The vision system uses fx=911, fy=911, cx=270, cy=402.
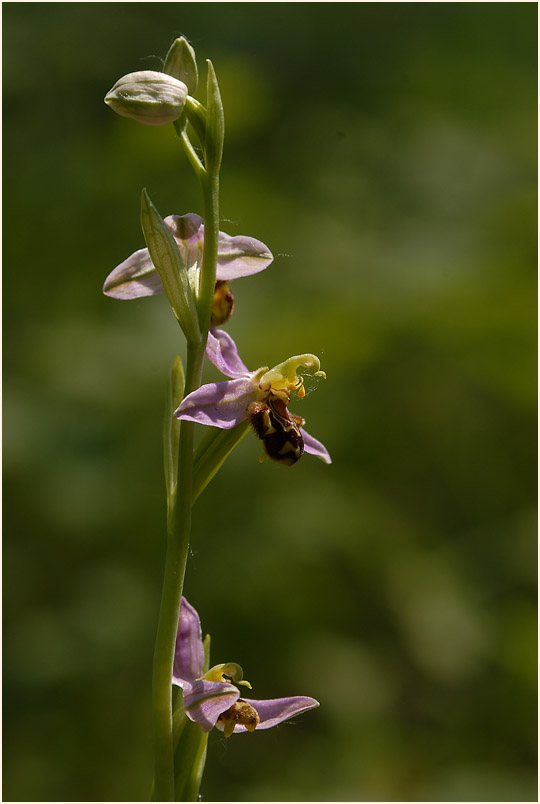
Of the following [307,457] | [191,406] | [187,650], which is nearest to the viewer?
[191,406]

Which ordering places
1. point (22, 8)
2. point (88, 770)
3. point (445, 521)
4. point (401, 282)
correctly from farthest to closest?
point (22, 8) < point (445, 521) < point (401, 282) < point (88, 770)

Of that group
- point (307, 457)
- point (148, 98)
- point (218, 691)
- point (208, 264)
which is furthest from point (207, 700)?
point (307, 457)

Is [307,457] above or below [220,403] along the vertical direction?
below

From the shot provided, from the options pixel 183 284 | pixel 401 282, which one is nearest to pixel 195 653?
pixel 183 284

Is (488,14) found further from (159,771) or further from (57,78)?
(159,771)

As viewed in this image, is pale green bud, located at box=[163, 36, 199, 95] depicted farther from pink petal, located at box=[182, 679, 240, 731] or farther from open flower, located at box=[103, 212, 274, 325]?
pink petal, located at box=[182, 679, 240, 731]

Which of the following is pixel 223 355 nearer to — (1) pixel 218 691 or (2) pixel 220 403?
(2) pixel 220 403
